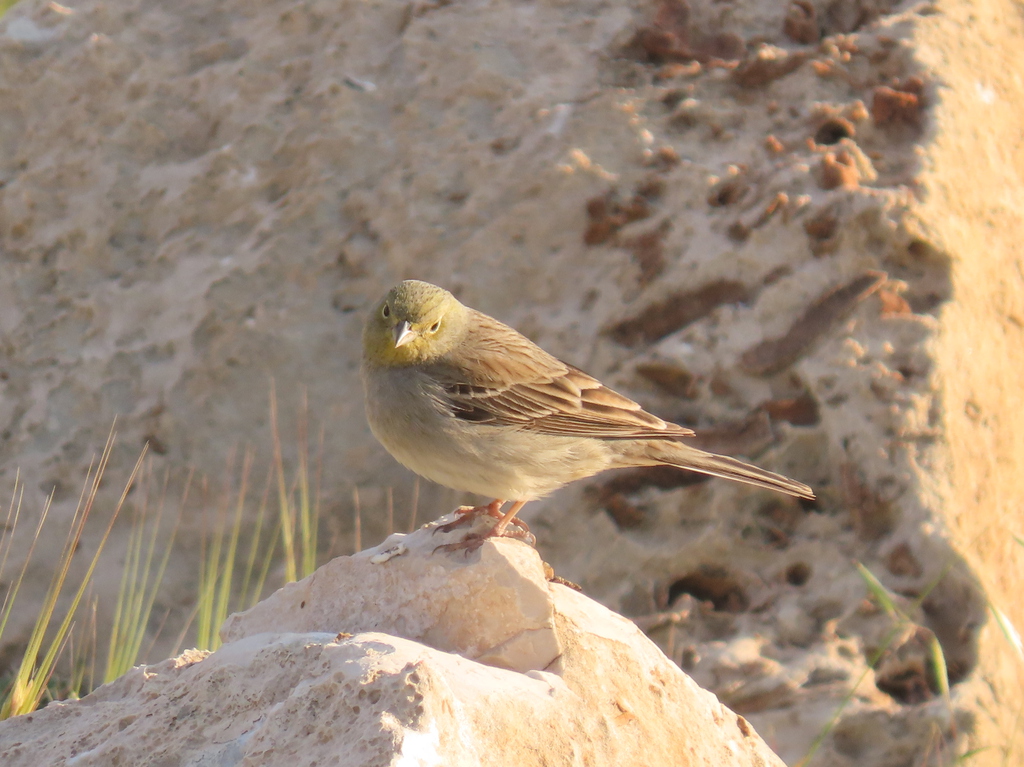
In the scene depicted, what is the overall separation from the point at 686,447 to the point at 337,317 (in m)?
2.28

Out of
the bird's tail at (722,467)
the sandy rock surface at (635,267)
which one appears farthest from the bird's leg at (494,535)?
the sandy rock surface at (635,267)

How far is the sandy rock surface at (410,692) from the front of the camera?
2.32 m

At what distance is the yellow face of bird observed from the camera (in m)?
4.39

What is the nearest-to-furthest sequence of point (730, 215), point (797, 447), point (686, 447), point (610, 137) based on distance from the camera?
point (686, 447) < point (797, 447) < point (730, 215) < point (610, 137)

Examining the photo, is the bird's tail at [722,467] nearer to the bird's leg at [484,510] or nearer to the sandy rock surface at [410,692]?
the bird's leg at [484,510]

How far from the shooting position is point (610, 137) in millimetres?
5719

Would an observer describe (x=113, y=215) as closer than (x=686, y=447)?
No

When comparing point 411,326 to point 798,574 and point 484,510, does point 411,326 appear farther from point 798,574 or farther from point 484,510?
point 798,574

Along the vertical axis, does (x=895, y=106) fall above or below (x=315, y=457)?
above

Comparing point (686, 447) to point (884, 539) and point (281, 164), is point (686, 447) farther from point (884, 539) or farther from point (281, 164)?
point (281, 164)

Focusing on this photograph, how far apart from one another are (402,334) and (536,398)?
621 mm

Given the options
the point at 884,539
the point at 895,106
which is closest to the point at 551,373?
the point at 884,539

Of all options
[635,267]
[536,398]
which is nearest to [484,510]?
[536,398]

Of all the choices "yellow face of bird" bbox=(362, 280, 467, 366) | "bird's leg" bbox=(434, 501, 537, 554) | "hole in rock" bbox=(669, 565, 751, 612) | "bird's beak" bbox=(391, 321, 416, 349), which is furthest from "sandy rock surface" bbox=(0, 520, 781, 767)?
"hole in rock" bbox=(669, 565, 751, 612)
